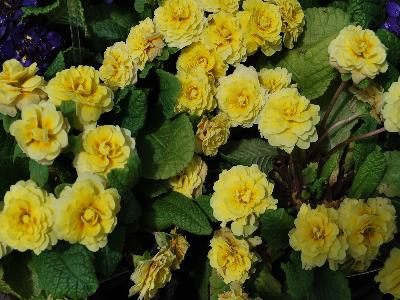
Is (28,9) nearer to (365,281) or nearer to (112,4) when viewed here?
(112,4)

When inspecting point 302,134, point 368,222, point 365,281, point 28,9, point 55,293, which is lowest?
point 365,281

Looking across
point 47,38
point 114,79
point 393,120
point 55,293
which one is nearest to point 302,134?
point 393,120

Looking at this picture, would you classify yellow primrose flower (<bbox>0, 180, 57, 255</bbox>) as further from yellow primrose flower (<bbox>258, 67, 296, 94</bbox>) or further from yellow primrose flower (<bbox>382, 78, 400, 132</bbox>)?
yellow primrose flower (<bbox>382, 78, 400, 132</bbox>)

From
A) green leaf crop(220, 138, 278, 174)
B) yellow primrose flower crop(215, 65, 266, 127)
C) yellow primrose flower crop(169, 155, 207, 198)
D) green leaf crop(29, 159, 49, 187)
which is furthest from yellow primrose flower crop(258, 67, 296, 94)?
green leaf crop(29, 159, 49, 187)

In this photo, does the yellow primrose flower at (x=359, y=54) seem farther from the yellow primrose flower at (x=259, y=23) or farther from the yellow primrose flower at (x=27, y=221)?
the yellow primrose flower at (x=27, y=221)

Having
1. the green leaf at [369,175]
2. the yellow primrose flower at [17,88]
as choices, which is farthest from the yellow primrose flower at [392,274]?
the yellow primrose flower at [17,88]

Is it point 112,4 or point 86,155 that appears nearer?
point 86,155

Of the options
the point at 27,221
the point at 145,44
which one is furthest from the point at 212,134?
the point at 27,221

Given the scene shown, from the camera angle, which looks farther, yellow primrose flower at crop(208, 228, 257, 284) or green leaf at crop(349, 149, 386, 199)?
green leaf at crop(349, 149, 386, 199)
